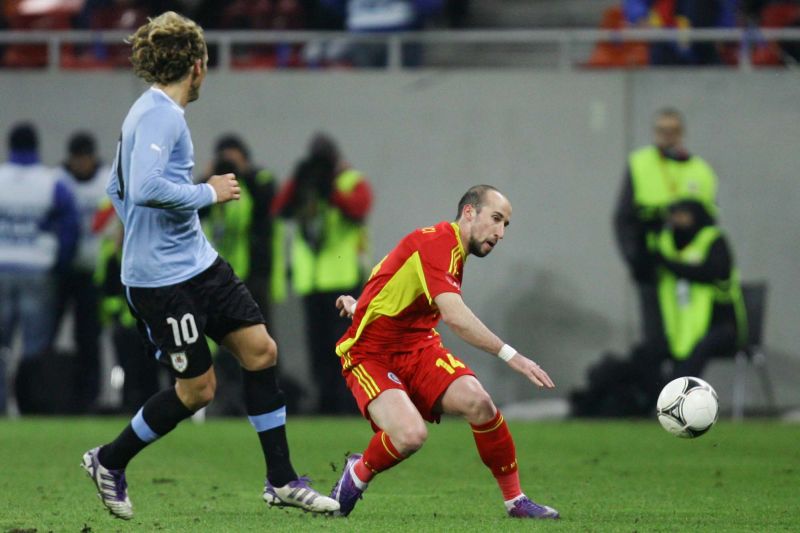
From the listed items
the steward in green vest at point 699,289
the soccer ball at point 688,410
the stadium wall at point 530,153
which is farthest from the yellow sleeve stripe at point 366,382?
the stadium wall at point 530,153

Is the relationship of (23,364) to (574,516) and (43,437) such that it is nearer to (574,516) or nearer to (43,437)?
(43,437)

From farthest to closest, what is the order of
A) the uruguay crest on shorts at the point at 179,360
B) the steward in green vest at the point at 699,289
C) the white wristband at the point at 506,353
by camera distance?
1. the steward in green vest at the point at 699,289
2. the uruguay crest on shorts at the point at 179,360
3. the white wristband at the point at 506,353

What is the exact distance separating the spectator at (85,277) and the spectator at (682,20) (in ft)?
16.9

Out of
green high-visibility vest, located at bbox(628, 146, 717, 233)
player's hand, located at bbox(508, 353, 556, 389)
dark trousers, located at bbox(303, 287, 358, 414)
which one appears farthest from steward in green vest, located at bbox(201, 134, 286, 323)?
player's hand, located at bbox(508, 353, 556, 389)

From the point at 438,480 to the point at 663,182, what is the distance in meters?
5.62

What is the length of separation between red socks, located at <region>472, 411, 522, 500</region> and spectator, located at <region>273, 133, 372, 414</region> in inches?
284

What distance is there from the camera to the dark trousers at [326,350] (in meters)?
14.4

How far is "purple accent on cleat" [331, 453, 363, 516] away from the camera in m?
7.08

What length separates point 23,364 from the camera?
14.4 metres

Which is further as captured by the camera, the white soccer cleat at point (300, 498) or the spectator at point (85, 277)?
the spectator at point (85, 277)

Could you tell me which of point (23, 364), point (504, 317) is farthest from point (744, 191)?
point (23, 364)

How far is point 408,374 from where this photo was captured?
7242 millimetres

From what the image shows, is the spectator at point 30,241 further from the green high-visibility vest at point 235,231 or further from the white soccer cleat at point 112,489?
the white soccer cleat at point 112,489

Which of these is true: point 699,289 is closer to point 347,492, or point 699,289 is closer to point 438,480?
point 438,480
